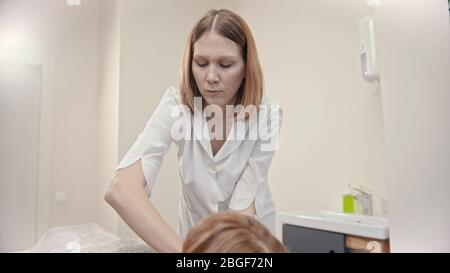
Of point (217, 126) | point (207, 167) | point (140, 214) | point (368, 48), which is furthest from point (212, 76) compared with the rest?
point (368, 48)

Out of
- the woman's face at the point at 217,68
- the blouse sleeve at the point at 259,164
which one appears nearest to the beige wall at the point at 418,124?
the blouse sleeve at the point at 259,164

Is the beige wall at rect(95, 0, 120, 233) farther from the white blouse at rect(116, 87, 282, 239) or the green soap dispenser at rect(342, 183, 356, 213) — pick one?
the green soap dispenser at rect(342, 183, 356, 213)

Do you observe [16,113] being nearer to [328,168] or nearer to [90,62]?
[90,62]

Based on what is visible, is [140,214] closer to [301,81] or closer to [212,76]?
[212,76]

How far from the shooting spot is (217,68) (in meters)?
0.96

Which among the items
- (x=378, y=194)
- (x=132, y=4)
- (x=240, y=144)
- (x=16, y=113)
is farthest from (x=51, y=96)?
(x=378, y=194)

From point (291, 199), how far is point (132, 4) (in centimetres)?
77

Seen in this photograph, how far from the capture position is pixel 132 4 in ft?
3.48

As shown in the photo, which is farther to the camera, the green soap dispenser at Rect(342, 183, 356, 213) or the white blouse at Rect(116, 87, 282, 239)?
the green soap dispenser at Rect(342, 183, 356, 213)

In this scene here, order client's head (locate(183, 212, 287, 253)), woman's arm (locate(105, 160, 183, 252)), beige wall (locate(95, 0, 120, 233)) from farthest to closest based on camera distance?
beige wall (locate(95, 0, 120, 233)) < woman's arm (locate(105, 160, 183, 252)) < client's head (locate(183, 212, 287, 253))

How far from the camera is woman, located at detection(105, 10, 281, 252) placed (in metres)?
0.96

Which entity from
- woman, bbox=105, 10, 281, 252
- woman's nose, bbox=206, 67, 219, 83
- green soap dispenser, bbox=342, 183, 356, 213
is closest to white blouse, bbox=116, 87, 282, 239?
woman, bbox=105, 10, 281, 252

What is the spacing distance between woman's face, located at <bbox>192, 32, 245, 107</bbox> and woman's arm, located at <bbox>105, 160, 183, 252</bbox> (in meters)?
0.31

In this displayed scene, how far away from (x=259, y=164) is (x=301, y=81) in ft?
1.06
